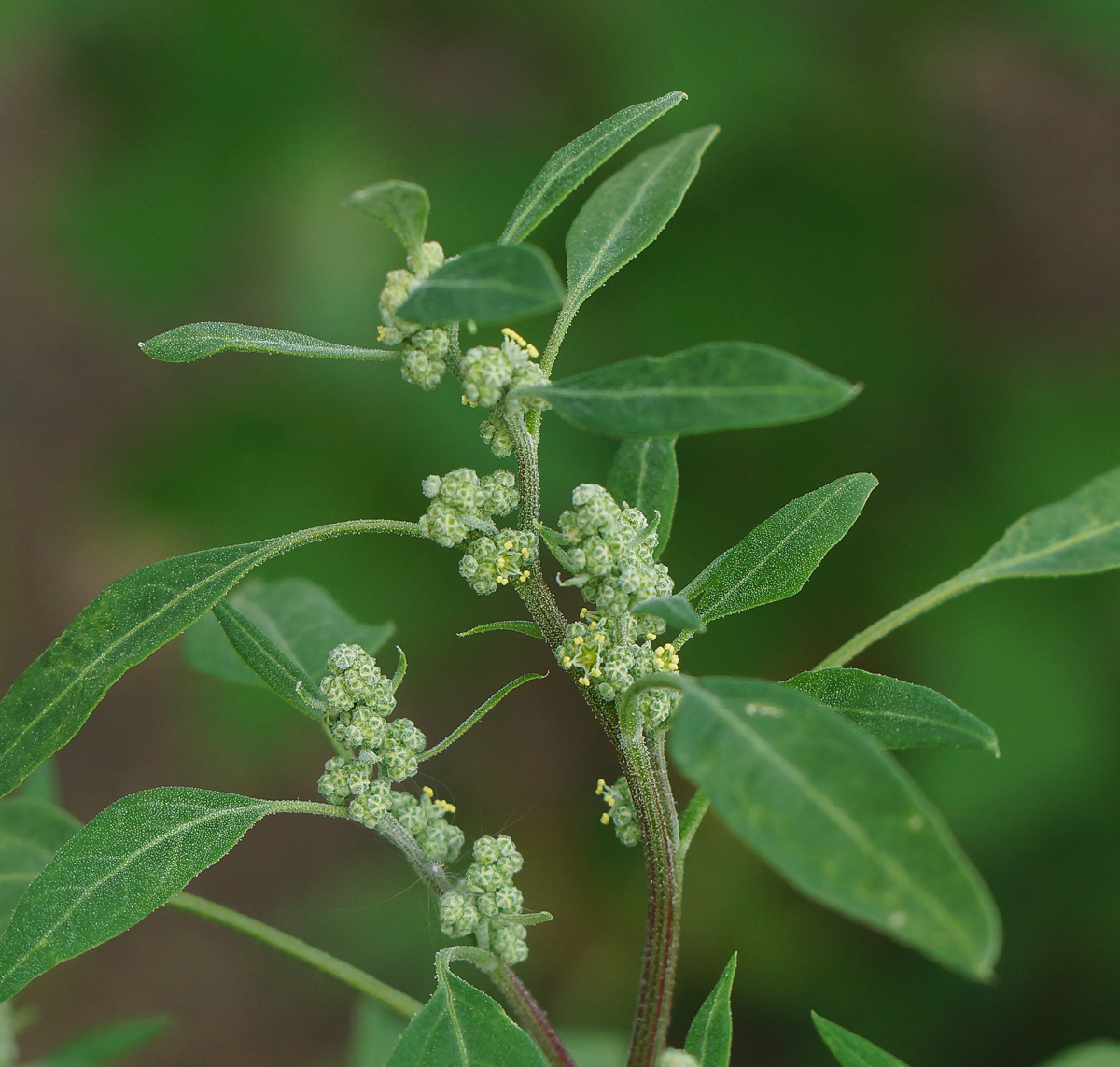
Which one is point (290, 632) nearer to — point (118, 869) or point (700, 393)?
point (118, 869)

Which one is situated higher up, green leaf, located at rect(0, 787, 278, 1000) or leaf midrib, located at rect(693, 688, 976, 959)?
leaf midrib, located at rect(693, 688, 976, 959)

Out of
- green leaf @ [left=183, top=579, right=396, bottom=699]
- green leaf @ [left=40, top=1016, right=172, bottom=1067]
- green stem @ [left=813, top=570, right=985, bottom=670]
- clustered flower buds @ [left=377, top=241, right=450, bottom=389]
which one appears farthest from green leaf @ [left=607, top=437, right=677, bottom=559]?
green leaf @ [left=40, top=1016, right=172, bottom=1067]

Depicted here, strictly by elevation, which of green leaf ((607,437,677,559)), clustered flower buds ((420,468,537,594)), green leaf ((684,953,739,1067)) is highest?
clustered flower buds ((420,468,537,594))

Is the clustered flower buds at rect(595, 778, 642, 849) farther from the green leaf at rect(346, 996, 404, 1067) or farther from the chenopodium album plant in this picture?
the green leaf at rect(346, 996, 404, 1067)

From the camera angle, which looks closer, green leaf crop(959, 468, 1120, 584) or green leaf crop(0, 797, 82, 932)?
green leaf crop(959, 468, 1120, 584)

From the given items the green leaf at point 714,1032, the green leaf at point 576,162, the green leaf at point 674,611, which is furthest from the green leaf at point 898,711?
the green leaf at point 576,162

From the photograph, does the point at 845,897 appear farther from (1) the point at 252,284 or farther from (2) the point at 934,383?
(1) the point at 252,284
